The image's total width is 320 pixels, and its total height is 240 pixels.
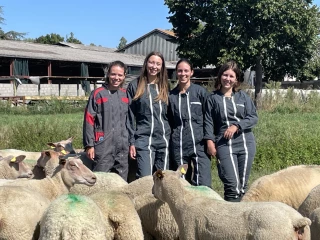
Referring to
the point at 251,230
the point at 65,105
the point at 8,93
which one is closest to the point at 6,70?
the point at 8,93

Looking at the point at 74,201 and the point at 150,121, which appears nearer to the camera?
→ the point at 74,201

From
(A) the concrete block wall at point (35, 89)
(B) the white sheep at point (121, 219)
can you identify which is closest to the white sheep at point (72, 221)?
(B) the white sheep at point (121, 219)

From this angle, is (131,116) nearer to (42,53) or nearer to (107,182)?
(107,182)

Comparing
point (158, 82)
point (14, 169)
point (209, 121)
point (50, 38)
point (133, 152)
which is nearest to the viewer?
point (209, 121)

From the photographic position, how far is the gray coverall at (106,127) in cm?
607

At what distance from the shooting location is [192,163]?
609 centimetres

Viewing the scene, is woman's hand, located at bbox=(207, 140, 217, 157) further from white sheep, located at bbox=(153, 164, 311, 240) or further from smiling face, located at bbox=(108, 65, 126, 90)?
smiling face, located at bbox=(108, 65, 126, 90)

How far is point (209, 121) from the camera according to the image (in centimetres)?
593

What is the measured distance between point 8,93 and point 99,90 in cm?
2623

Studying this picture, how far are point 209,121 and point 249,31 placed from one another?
2964cm

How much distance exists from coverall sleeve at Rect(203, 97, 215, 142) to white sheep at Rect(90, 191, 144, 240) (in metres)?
1.69

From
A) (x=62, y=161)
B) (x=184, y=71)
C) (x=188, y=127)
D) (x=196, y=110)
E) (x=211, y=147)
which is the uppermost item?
(x=184, y=71)

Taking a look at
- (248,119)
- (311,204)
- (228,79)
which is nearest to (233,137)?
(248,119)

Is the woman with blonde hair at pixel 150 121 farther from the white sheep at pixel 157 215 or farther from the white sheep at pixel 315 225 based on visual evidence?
the white sheep at pixel 315 225
